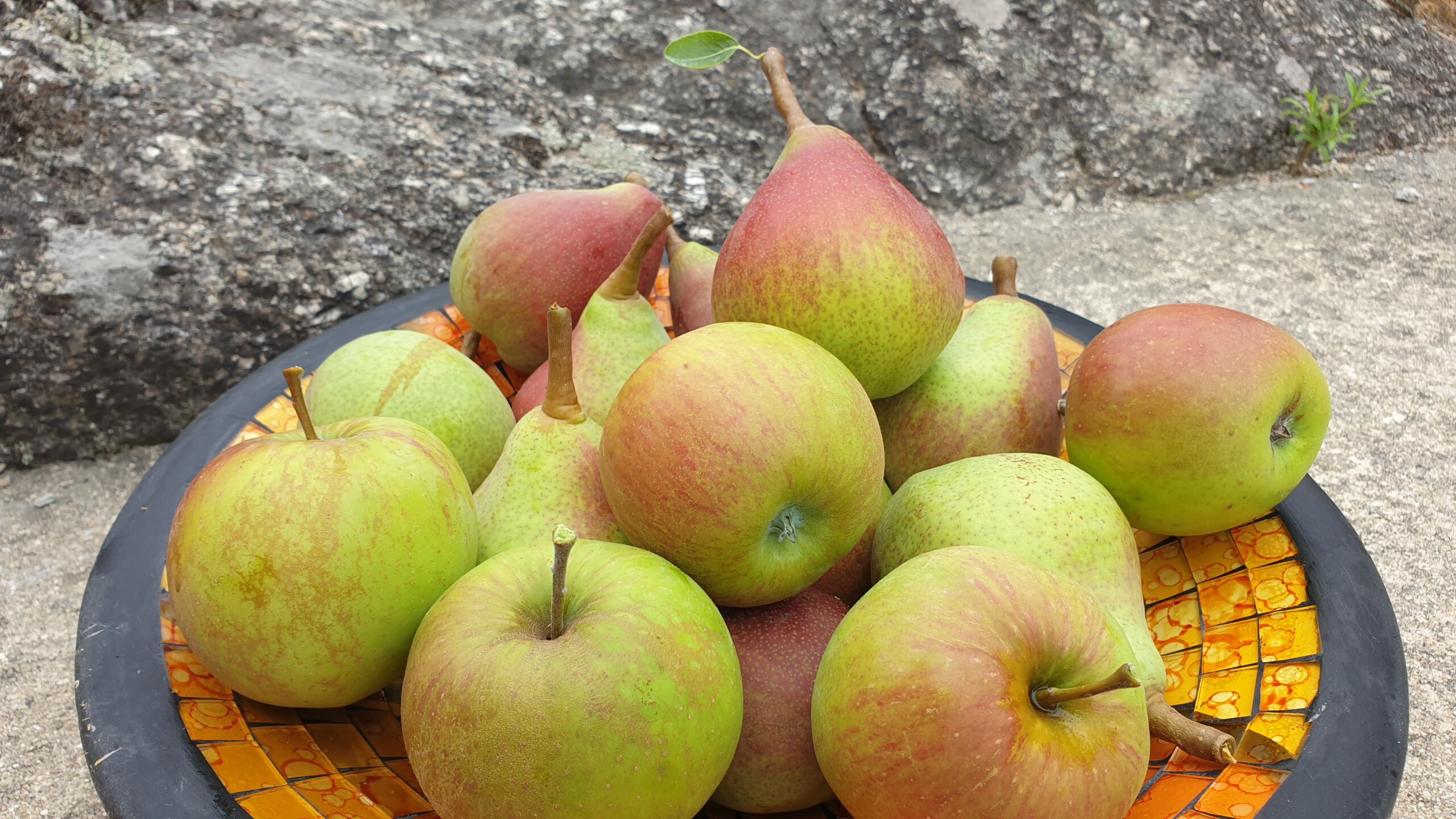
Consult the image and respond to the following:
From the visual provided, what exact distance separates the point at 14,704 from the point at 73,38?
1.59 meters

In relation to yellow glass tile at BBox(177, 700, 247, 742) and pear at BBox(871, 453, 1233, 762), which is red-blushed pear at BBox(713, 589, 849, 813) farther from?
yellow glass tile at BBox(177, 700, 247, 742)

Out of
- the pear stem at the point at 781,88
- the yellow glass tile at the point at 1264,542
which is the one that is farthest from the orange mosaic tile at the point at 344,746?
the yellow glass tile at the point at 1264,542

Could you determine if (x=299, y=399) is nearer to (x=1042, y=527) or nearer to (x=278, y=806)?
(x=278, y=806)

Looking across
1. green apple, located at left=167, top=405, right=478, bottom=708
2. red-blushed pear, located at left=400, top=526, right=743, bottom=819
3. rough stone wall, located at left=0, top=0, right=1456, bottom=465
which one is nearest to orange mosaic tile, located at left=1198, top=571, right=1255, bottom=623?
red-blushed pear, located at left=400, top=526, right=743, bottom=819

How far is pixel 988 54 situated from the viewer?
10.4ft

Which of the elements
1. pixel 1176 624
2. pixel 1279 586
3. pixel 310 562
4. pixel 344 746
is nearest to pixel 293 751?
pixel 344 746

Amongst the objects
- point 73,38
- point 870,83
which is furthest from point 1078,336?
point 73,38

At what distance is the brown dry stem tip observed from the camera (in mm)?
1311

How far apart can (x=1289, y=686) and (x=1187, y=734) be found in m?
0.19

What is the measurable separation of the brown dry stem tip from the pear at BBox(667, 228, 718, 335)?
50 cm

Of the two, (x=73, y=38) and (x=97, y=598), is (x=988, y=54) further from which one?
(x=97, y=598)

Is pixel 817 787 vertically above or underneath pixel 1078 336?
underneath

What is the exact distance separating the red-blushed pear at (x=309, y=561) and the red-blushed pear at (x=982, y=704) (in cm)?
51

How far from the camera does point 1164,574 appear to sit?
4.97 ft
